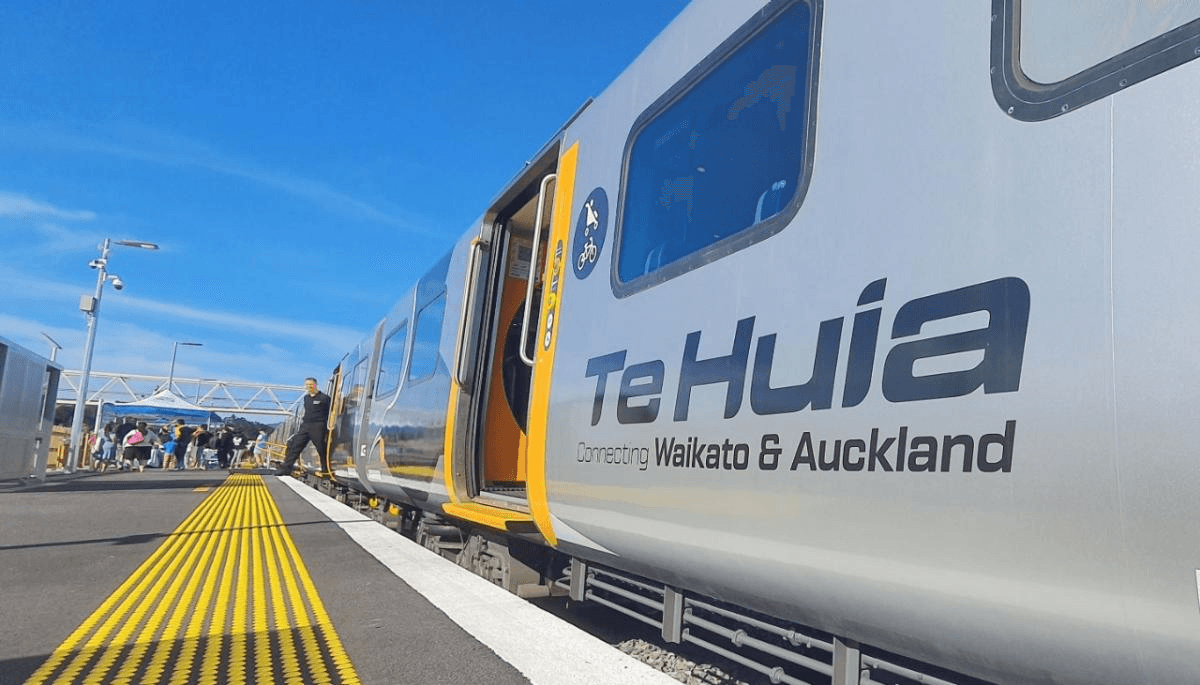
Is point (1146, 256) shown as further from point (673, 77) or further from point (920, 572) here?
point (673, 77)

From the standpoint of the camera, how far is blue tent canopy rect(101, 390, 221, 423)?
34641mm

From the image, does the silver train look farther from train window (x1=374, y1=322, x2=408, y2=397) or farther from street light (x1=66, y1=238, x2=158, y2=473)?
street light (x1=66, y1=238, x2=158, y2=473)

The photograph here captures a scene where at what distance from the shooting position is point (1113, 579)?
4.22 ft

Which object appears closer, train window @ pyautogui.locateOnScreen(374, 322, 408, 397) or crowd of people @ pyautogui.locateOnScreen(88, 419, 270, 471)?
train window @ pyautogui.locateOnScreen(374, 322, 408, 397)

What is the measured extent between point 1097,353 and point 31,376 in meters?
17.5

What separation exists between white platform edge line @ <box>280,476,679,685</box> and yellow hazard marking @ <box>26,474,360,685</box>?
Answer: 59 centimetres

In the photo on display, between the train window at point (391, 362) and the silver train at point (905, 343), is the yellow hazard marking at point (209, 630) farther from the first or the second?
the train window at point (391, 362)

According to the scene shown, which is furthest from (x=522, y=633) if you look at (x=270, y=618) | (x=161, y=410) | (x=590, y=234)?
(x=161, y=410)

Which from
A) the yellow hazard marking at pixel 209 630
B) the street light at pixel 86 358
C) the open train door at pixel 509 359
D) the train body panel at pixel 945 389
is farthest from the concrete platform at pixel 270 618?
the street light at pixel 86 358

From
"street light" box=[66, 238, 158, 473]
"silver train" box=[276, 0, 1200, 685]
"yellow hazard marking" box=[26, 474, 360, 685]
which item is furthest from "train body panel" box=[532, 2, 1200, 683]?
"street light" box=[66, 238, 158, 473]

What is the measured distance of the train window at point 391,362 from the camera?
7.84 metres

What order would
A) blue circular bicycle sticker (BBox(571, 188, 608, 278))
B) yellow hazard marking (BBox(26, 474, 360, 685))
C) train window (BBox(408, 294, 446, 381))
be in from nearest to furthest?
yellow hazard marking (BBox(26, 474, 360, 685)) < blue circular bicycle sticker (BBox(571, 188, 608, 278)) < train window (BBox(408, 294, 446, 381))

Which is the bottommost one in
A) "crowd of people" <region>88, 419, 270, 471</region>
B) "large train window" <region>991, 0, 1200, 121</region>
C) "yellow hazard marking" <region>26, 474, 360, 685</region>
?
"crowd of people" <region>88, 419, 270, 471</region>

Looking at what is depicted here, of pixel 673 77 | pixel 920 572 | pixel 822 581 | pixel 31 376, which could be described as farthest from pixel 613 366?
pixel 31 376
